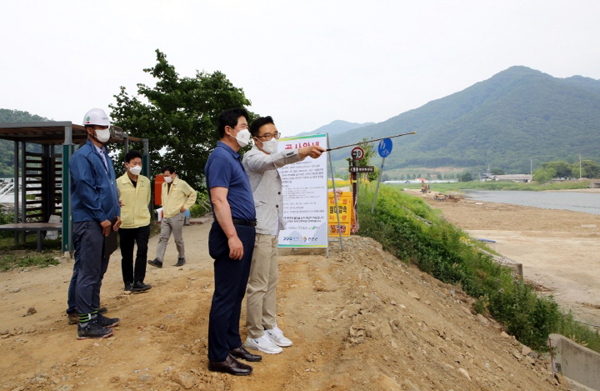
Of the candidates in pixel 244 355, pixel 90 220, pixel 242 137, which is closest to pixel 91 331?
pixel 90 220

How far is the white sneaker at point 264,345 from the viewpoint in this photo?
3.69m

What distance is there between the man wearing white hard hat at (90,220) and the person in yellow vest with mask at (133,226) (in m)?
1.48

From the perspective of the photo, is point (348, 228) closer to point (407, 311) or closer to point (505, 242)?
point (407, 311)

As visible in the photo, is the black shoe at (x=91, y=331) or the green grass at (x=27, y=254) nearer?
the black shoe at (x=91, y=331)

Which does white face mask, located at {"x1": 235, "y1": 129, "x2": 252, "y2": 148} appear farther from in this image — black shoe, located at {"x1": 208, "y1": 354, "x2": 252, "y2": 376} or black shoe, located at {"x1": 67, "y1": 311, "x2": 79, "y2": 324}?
black shoe, located at {"x1": 67, "y1": 311, "x2": 79, "y2": 324}

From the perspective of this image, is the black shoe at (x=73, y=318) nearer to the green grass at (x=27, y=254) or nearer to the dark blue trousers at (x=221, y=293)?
the dark blue trousers at (x=221, y=293)

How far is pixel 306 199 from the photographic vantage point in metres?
7.61

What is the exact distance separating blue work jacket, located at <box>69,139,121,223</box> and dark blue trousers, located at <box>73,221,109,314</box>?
90 millimetres

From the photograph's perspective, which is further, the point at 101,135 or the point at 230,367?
the point at 101,135

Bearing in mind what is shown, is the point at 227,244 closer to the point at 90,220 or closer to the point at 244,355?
the point at 244,355

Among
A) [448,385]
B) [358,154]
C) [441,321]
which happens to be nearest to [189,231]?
[358,154]

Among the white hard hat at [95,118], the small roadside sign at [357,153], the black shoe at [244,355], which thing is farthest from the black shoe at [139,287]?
the small roadside sign at [357,153]

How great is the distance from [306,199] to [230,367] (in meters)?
4.65

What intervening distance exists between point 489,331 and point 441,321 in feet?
6.34
